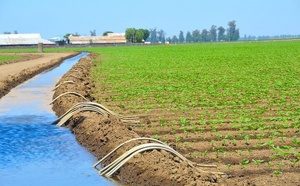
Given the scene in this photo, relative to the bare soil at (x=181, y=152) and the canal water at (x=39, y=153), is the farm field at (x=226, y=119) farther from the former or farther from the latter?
the canal water at (x=39, y=153)

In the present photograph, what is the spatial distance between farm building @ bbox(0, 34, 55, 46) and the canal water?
122045 mm

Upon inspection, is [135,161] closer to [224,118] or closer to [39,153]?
[39,153]

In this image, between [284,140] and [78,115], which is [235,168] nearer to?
[284,140]

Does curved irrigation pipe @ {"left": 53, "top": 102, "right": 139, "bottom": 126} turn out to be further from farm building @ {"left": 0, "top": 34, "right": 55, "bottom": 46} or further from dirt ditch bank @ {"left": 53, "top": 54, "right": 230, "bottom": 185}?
farm building @ {"left": 0, "top": 34, "right": 55, "bottom": 46}

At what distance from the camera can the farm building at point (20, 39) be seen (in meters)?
133

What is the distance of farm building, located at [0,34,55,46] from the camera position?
438ft

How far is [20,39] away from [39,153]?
132053mm

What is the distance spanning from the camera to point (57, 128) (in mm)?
12602

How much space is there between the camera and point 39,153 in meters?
9.77

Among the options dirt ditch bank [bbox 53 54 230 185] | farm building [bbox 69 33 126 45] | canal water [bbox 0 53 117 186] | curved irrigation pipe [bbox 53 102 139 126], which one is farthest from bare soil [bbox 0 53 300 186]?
farm building [bbox 69 33 126 45]

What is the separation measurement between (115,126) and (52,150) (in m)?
1.43

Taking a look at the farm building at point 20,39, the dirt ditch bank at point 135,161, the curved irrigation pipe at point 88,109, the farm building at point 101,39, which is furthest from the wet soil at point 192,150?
the farm building at point 101,39

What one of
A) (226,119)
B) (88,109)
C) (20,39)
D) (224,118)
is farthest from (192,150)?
(20,39)

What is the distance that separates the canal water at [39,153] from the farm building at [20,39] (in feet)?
400
